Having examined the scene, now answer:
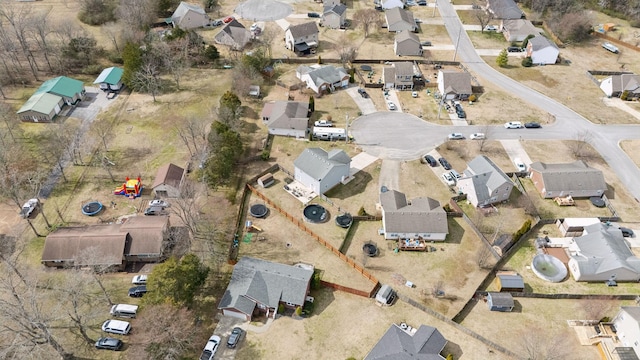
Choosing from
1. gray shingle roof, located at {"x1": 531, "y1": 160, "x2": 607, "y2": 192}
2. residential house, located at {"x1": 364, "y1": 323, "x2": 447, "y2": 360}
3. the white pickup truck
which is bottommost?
the white pickup truck

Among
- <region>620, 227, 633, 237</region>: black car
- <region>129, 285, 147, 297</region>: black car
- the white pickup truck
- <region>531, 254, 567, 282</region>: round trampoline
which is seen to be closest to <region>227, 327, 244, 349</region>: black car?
<region>129, 285, 147, 297</region>: black car

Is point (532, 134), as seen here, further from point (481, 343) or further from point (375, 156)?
point (481, 343)

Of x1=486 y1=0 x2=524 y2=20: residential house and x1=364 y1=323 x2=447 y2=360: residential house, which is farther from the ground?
x1=486 y1=0 x2=524 y2=20: residential house

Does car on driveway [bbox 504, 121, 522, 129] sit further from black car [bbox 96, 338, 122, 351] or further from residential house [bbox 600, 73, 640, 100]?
black car [bbox 96, 338, 122, 351]

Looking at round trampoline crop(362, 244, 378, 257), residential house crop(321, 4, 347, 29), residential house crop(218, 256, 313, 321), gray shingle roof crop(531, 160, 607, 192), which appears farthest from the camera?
residential house crop(321, 4, 347, 29)

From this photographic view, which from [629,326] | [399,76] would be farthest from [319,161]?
[629,326]

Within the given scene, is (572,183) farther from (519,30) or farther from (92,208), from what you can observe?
(92,208)

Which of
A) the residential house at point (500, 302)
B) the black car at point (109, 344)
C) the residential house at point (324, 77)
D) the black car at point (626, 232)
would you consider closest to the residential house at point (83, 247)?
the black car at point (109, 344)

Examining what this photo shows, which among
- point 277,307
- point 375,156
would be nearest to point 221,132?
point 375,156
